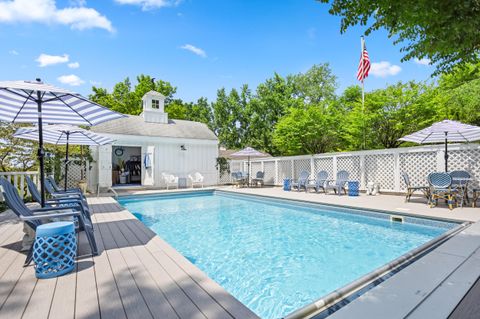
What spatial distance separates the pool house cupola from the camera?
15.0 meters

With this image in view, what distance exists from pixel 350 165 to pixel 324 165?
1.21 metres

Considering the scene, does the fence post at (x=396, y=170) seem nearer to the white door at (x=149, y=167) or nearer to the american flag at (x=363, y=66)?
the american flag at (x=363, y=66)

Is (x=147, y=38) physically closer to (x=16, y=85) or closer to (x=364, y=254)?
(x=16, y=85)

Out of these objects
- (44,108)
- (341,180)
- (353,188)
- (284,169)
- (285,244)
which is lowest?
(285,244)

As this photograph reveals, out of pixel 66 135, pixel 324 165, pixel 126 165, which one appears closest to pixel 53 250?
pixel 66 135

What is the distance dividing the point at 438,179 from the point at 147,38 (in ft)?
47.5

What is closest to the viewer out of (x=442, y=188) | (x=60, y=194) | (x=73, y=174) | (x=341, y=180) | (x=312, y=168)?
(x=60, y=194)

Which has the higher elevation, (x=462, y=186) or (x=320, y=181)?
(x=462, y=186)

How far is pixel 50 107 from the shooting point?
166 inches

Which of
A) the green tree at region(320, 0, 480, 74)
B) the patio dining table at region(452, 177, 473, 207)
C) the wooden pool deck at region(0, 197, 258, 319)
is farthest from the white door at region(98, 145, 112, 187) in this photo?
the patio dining table at region(452, 177, 473, 207)

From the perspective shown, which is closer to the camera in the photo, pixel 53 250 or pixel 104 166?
A: pixel 53 250

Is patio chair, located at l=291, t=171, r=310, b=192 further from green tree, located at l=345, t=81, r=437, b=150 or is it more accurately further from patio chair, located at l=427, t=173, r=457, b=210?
patio chair, located at l=427, t=173, r=457, b=210

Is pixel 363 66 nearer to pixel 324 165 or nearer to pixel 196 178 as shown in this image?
pixel 324 165

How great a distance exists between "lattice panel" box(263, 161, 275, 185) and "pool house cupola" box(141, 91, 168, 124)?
6.96 metres
